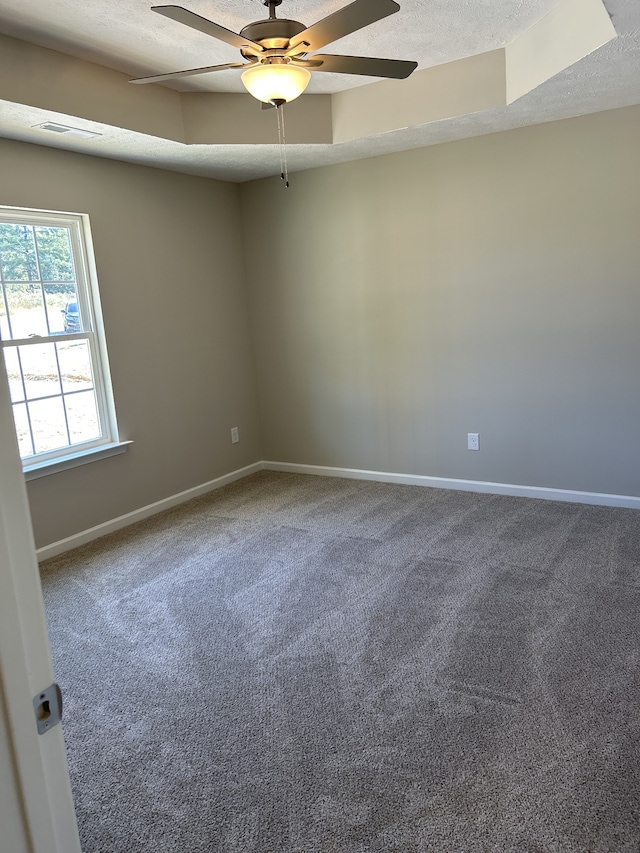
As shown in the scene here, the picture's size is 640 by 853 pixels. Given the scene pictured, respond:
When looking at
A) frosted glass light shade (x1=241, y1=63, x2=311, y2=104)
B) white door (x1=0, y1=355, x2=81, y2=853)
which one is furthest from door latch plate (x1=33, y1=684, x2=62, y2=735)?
frosted glass light shade (x1=241, y1=63, x2=311, y2=104)

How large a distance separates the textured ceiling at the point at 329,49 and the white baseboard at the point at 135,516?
2.37 meters

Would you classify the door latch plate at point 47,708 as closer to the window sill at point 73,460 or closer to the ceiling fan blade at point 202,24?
the ceiling fan blade at point 202,24

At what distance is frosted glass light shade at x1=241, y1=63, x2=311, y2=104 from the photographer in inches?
88.5

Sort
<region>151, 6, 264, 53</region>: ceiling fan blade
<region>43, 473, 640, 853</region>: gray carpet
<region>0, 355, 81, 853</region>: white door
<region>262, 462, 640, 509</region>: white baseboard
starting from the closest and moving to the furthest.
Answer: <region>0, 355, 81, 853</region>: white door
<region>43, 473, 640, 853</region>: gray carpet
<region>151, 6, 264, 53</region>: ceiling fan blade
<region>262, 462, 640, 509</region>: white baseboard

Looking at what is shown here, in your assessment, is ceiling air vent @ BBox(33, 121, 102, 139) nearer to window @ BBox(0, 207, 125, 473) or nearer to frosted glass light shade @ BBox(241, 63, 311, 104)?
window @ BBox(0, 207, 125, 473)

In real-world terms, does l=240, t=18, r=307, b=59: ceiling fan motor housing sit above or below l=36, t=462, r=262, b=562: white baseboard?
above

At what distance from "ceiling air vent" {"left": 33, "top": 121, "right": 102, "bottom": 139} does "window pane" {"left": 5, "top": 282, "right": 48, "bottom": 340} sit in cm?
87

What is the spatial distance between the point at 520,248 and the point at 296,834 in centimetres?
358

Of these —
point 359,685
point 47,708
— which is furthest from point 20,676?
point 359,685

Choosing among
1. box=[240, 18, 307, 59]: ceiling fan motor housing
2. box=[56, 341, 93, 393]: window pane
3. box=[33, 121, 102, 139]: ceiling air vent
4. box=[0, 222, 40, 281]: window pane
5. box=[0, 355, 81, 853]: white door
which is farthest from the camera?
box=[56, 341, 93, 393]: window pane

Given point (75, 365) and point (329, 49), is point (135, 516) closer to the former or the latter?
point (75, 365)

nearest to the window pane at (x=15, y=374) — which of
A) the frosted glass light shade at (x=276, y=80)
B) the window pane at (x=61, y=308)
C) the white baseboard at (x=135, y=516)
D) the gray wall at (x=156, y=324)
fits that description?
the window pane at (x=61, y=308)

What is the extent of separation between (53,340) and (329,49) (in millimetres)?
2302

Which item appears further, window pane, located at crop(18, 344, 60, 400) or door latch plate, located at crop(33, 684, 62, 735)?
window pane, located at crop(18, 344, 60, 400)
